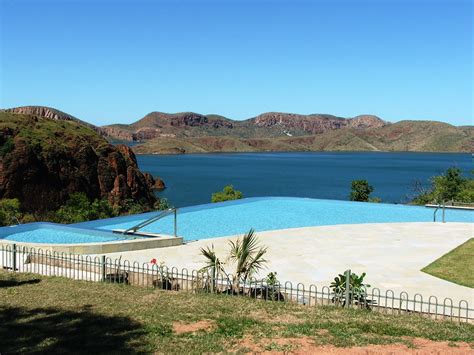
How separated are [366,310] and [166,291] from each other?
4.20 metres

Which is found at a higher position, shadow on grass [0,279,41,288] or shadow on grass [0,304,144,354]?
shadow on grass [0,304,144,354]

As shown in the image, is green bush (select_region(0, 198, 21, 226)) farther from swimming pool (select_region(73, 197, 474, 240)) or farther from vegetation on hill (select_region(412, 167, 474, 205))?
vegetation on hill (select_region(412, 167, 474, 205))

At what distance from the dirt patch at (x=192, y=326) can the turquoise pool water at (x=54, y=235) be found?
10.7 m

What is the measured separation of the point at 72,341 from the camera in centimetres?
771

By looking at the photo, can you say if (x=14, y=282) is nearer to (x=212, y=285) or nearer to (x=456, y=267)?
(x=212, y=285)

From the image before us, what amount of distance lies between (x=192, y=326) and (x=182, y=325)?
0.17 metres

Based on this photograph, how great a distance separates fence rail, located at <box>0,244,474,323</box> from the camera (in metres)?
9.98

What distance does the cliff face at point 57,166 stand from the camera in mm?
57250

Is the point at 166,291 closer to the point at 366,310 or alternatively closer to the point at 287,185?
the point at 366,310

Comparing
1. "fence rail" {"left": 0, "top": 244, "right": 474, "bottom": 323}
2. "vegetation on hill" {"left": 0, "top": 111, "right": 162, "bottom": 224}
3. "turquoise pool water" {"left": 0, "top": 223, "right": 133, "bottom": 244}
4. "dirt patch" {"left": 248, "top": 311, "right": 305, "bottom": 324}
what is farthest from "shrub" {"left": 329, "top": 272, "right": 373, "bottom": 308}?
"vegetation on hill" {"left": 0, "top": 111, "right": 162, "bottom": 224}

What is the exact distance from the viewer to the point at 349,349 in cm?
745

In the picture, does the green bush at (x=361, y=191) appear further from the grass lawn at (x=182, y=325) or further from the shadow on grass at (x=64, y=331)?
the shadow on grass at (x=64, y=331)

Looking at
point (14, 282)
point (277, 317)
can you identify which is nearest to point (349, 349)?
point (277, 317)

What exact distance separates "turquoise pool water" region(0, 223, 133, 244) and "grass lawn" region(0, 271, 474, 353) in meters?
8.68
